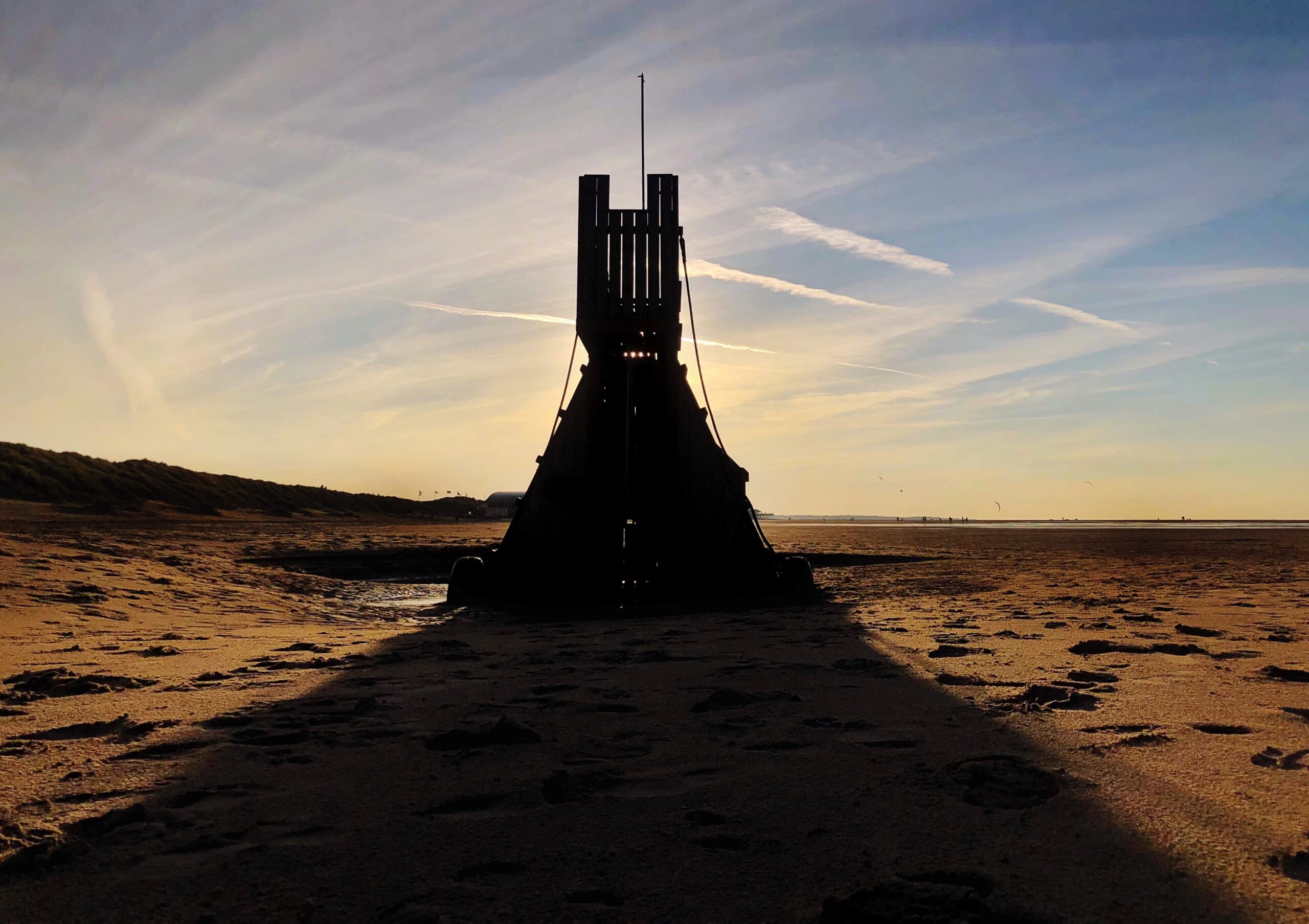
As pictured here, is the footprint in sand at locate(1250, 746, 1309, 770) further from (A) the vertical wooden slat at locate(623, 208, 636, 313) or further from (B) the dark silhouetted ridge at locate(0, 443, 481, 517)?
(B) the dark silhouetted ridge at locate(0, 443, 481, 517)

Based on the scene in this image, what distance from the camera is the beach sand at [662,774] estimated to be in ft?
7.34

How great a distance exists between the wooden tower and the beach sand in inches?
89.9

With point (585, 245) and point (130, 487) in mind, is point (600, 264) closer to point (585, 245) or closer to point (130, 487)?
point (585, 245)

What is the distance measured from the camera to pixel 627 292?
33.5 feet

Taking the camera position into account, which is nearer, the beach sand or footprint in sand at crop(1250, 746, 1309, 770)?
the beach sand

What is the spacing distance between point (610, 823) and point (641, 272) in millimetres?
8245

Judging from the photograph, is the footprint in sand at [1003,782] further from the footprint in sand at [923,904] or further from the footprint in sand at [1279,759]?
the footprint in sand at [1279,759]

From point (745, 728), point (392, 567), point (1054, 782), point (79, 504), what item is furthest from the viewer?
point (79, 504)

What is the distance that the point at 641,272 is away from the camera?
10.2m

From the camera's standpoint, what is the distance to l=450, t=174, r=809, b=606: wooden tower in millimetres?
9969

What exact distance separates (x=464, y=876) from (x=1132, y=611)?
8122 mm

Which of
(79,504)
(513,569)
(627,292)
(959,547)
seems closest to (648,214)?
(627,292)

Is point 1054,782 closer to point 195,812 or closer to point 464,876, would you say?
point 464,876

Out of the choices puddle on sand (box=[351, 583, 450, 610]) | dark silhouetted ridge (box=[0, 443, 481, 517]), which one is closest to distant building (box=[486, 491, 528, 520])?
dark silhouetted ridge (box=[0, 443, 481, 517])
